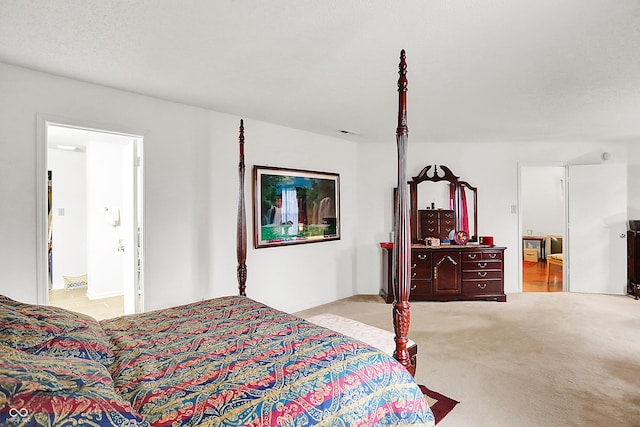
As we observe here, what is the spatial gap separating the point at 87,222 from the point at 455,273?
18.9ft

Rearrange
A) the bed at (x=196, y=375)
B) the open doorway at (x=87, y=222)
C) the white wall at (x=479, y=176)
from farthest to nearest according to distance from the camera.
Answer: the white wall at (x=479, y=176)
the open doorway at (x=87, y=222)
the bed at (x=196, y=375)

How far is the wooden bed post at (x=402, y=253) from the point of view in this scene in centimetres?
174

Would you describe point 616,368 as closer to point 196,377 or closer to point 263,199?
point 196,377

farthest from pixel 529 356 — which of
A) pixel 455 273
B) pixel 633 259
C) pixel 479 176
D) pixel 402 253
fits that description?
pixel 633 259

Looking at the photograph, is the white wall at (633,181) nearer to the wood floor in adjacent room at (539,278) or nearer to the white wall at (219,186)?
the white wall at (219,186)

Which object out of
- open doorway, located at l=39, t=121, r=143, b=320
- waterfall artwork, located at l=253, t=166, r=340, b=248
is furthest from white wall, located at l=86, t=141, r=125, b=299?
waterfall artwork, located at l=253, t=166, r=340, b=248

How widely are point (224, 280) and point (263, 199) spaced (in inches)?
40.9

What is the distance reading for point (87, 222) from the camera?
5527mm

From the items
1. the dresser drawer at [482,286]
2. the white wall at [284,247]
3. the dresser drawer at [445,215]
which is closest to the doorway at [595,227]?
the dresser drawer at [482,286]

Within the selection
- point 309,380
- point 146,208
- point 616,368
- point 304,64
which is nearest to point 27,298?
point 146,208

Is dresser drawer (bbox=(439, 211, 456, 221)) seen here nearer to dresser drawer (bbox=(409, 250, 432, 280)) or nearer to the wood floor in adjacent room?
dresser drawer (bbox=(409, 250, 432, 280))

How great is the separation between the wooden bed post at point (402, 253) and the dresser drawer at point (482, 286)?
3.69 metres

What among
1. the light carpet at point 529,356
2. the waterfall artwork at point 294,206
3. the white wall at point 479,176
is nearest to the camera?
the light carpet at point 529,356

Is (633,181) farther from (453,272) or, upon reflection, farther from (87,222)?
(87,222)
